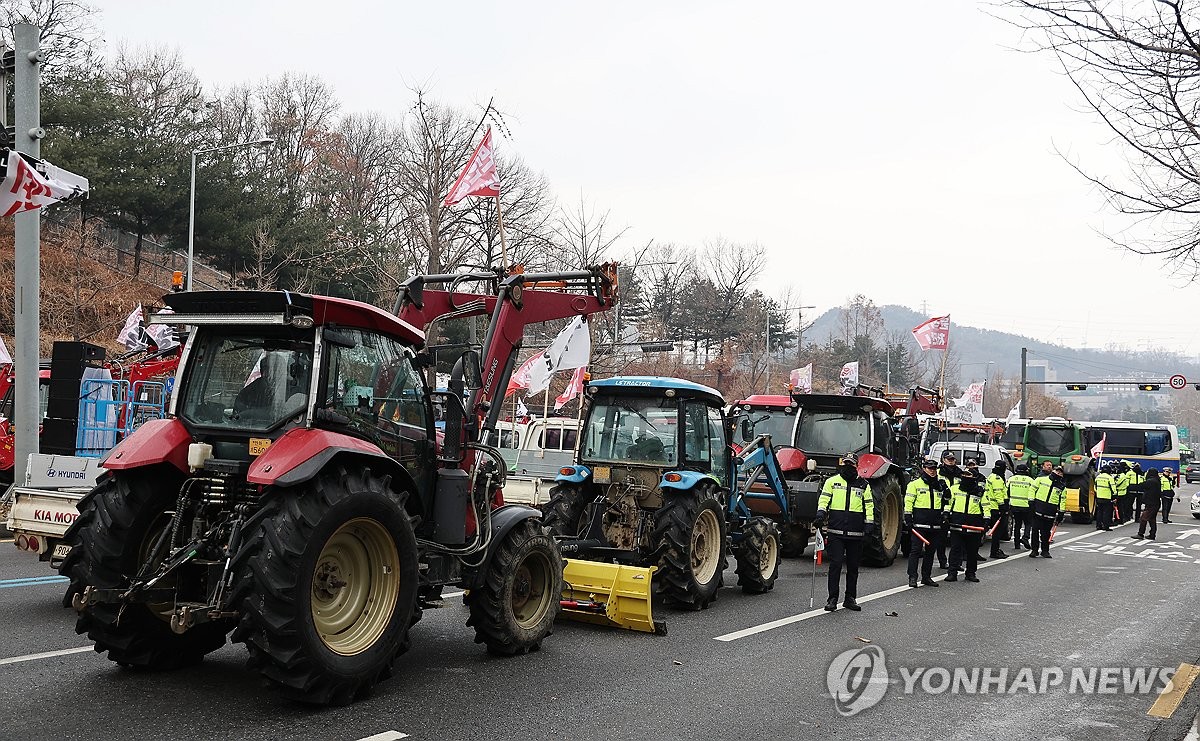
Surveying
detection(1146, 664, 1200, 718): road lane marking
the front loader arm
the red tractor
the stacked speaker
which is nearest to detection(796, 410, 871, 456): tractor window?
the front loader arm

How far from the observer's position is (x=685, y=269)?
204 feet

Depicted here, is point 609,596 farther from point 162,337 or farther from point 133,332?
point 133,332

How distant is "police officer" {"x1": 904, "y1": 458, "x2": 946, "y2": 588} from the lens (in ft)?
47.5

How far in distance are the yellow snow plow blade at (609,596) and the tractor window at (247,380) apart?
3.84m

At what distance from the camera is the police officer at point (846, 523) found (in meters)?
12.1

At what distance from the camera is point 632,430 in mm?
12234

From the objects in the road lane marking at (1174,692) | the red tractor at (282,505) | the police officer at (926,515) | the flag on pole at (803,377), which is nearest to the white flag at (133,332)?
the red tractor at (282,505)

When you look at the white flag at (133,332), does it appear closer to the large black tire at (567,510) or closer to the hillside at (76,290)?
the hillside at (76,290)

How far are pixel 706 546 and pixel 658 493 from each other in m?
0.81

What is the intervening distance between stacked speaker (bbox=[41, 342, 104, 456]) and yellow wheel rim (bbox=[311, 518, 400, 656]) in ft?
30.8

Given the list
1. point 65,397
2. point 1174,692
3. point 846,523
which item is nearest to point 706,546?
point 846,523

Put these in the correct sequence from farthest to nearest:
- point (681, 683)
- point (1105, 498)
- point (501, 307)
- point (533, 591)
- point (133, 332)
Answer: point (1105, 498) < point (133, 332) < point (501, 307) < point (533, 591) < point (681, 683)

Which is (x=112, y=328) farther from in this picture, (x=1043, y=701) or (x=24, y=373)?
(x=1043, y=701)

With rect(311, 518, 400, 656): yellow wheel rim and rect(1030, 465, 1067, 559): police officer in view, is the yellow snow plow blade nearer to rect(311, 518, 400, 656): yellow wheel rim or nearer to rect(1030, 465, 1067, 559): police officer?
rect(311, 518, 400, 656): yellow wheel rim
